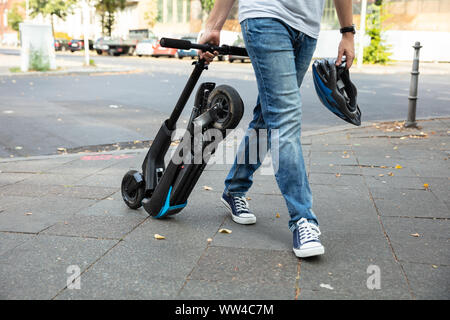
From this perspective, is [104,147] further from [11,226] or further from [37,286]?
[37,286]

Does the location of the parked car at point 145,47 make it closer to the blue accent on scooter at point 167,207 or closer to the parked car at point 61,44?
the parked car at point 61,44

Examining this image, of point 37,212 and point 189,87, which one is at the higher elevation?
point 189,87

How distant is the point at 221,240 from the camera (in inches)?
112

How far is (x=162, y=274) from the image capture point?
2371mm

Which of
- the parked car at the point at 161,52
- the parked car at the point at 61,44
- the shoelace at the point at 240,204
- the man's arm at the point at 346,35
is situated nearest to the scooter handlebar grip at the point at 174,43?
the man's arm at the point at 346,35

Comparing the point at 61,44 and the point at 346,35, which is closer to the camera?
the point at 346,35

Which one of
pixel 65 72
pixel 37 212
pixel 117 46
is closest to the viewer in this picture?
pixel 37 212

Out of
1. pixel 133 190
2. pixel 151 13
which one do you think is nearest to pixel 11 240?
pixel 133 190

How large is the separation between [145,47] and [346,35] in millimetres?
34081

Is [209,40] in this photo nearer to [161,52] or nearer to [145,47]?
[161,52]

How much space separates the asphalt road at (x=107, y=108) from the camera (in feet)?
21.4

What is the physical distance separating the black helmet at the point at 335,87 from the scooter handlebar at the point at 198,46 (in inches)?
17.0

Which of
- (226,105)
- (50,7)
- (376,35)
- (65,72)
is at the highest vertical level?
(50,7)

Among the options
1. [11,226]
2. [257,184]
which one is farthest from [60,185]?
[257,184]
